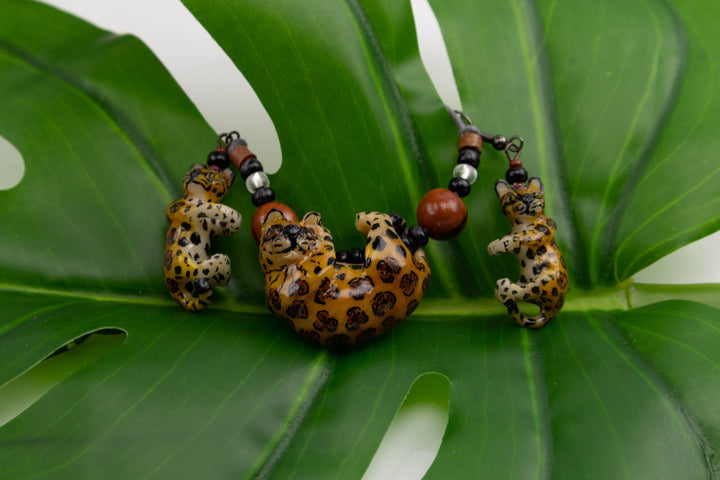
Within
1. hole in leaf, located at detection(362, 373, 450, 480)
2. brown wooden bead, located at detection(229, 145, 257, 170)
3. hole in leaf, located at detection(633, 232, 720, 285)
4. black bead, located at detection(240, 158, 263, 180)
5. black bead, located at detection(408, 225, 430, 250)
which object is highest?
brown wooden bead, located at detection(229, 145, 257, 170)

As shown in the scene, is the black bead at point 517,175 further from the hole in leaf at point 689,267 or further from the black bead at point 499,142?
the hole in leaf at point 689,267

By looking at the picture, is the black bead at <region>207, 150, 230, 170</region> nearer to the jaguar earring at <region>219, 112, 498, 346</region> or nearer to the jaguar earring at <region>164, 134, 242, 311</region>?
the jaguar earring at <region>164, 134, 242, 311</region>

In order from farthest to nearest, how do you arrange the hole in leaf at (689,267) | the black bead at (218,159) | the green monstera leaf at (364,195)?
the hole in leaf at (689,267) < the black bead at (218,159) < the green monstera leaf at (364,195)

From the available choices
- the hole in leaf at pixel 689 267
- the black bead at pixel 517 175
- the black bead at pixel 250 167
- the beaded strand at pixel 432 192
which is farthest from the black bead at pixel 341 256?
the hole in leaf at pixel 689 267

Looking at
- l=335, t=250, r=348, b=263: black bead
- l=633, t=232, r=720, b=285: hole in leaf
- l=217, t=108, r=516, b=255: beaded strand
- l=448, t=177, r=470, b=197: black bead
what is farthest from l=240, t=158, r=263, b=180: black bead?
l=633, t=232, r=720, b=285: hole in leaf

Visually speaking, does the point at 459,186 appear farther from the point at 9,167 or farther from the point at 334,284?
the point at 9,167
